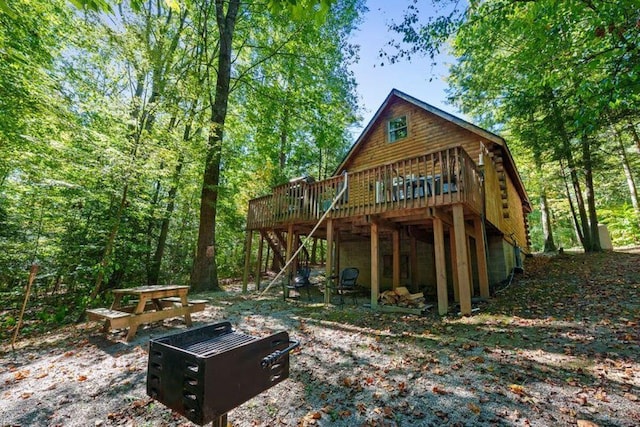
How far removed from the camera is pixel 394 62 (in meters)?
7.58

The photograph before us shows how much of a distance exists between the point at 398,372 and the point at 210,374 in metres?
2.97

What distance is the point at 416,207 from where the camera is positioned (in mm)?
6730

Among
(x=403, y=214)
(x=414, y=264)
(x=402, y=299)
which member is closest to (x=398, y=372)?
(x=402, y=299)

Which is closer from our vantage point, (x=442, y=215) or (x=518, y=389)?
(x=518, y=389)

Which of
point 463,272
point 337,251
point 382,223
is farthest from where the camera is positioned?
point 337,251

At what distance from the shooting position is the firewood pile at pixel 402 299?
7004mm

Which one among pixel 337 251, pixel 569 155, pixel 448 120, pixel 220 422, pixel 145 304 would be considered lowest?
pixel 220 422

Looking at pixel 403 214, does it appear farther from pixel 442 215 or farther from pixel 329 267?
pixel 329 267

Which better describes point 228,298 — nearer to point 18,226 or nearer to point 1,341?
point 1,341

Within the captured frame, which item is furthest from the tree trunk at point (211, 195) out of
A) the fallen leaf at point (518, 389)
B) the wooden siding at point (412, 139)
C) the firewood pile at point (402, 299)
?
the fallen leaf at point (518, 389)

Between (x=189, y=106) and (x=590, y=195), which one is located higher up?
(x=189, y=106)

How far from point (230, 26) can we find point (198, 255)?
8.84 meters

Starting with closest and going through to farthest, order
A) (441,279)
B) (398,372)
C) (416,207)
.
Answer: (398,372), (441,279), (416,207)

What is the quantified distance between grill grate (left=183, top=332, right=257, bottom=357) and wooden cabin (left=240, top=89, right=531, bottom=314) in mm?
5368
